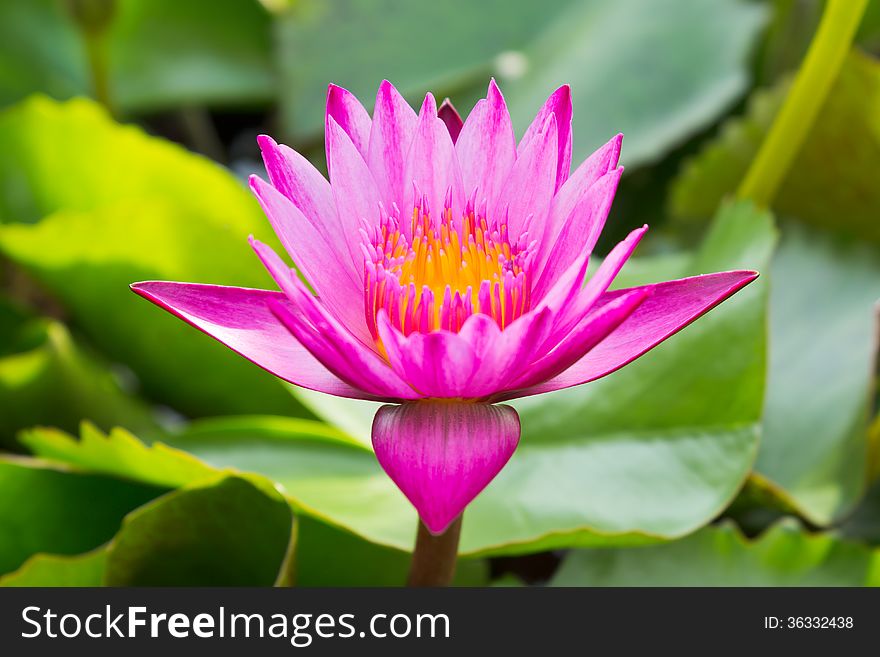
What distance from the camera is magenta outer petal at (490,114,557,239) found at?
0.40 meters

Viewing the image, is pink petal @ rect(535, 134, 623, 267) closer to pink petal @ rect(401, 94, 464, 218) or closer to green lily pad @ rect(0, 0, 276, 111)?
pink petal @ rect(401, 94, 464, 218)

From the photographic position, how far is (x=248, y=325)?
1.25 feet

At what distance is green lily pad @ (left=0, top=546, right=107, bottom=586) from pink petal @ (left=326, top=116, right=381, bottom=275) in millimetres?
244

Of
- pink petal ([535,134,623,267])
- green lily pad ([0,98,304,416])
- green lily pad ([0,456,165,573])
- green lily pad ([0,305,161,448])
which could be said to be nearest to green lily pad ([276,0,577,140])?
green lily pad ([0,98,304,416])

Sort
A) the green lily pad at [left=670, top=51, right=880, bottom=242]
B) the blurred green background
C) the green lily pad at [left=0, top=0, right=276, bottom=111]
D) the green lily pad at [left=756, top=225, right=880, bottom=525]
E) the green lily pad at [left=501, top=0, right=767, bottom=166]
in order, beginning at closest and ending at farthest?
the blurred green background → the green lily pad at [left=756, top=225, right=880, bottom=525] → the green lily pad at [left=670, top=51, right=880, bottom=242] → the green lily pad at [left=501, top=0, right=767, bottom=166] → the green lily pad at [left=0, top=0, right=276, bottom=111]

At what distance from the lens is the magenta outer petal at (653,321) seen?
1.18ft

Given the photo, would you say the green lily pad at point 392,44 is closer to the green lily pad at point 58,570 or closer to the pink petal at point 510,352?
the green lily pad at point 58,570

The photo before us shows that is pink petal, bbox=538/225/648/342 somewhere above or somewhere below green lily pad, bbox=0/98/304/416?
below

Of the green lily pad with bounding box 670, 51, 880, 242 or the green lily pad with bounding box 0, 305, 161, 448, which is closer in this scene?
the green lily pad with bounding box 0, 305, 161, 448

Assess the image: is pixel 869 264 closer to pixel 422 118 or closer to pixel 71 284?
pixel 422 118

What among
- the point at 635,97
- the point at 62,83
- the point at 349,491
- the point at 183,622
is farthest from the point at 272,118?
the point at 183,622

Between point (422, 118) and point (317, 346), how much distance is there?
0.13 meters

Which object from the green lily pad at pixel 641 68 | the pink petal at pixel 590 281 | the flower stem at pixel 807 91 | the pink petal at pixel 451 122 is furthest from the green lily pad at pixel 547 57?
the pink petal at pixel 590 281

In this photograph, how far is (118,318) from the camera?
74cm
